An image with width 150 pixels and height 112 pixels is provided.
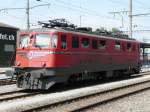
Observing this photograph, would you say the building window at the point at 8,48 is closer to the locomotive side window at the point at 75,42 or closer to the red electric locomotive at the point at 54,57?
the red electric locomotive at the point at 54,57

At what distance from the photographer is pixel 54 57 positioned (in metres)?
17.3

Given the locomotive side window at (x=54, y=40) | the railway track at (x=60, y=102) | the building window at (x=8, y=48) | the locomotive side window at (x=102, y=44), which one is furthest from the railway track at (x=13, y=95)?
the building window at (x=8, y=48)

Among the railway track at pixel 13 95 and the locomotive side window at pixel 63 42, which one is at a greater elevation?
the locomotive side window at pixel 63 42

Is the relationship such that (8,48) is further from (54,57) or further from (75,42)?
(54,57)

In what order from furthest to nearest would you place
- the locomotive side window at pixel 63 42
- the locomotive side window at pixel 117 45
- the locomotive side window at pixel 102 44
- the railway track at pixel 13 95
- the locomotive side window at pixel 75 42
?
1. the locomotive side window at pixel 117 45
2. the locomotive side window at pixel 102 44
3. the locomotive side window at pixel 75 42
4. the locomotive side window at pixel 63 42
5. the railway track at pixel 13 95

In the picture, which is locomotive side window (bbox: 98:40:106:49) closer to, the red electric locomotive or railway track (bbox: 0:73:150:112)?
the red electric locomotive

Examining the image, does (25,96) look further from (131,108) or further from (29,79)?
(131,108)

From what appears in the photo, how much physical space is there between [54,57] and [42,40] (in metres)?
1.03

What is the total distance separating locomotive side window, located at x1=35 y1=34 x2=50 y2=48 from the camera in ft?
57.4

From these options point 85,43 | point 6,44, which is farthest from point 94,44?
point 6,44

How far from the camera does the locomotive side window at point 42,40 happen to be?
689 inches

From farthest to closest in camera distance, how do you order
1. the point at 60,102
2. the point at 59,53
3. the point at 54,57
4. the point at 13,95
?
the point at 59,53, the point at 54,57, the point at 13,95, the point at 60,102

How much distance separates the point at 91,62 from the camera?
20375 mm

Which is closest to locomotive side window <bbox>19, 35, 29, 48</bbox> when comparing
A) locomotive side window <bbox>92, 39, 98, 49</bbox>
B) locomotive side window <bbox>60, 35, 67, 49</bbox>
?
locomotive side window <bbox>60, 35, 67, 49</bbox>
